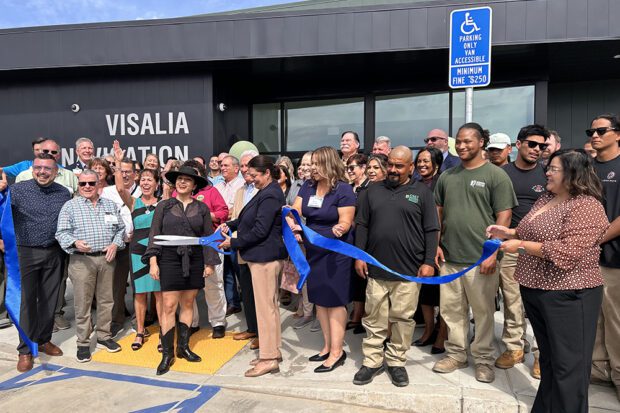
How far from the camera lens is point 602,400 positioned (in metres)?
3.27

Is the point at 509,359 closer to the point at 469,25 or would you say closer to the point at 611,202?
the point at 611,202

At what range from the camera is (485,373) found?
3578 millimetres

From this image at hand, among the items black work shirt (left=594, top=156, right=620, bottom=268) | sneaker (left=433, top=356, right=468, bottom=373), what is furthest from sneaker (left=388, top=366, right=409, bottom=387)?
black work shirt (left=594, top=156, right=620, bottom=268)

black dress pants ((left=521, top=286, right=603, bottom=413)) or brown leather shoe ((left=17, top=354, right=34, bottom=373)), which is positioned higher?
black dress pants ((left=521, top=286, right=603, bottom=413))

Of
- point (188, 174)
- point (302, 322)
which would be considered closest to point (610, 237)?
point (302, 322)

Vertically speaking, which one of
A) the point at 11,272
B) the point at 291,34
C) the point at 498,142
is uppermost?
the point at 291,34

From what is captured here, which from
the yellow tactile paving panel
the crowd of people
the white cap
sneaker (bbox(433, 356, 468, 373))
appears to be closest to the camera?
the crowd of people

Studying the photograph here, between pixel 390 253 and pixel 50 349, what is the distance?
3811 mm

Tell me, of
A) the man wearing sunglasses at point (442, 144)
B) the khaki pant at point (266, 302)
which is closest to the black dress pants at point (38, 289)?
the khaki pant at point (266, 302)

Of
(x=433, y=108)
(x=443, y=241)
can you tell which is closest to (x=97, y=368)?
(x=443, y=241)

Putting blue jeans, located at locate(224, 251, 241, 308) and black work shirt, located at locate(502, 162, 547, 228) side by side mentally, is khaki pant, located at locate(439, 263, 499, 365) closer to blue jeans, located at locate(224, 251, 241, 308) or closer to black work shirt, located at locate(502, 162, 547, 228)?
black work shirt, located at locate(502, 162, 547, 228)

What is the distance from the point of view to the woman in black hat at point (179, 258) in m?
4.08

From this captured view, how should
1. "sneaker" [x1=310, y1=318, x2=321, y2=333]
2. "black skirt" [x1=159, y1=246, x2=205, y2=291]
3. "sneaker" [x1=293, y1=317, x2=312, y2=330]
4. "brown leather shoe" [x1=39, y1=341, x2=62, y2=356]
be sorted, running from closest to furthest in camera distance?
1. "black skirt" [x1=159, y1=246, x2=205, y2=291]
2. "brown leather shoe" [x1=39, y1=341, x2=62, y2=356]
3. "sneaker" [x1=310, y1=318, x2=321, y2=333]
4. "sneaker" [x1=293, y1=317, x2=312, y2=330]

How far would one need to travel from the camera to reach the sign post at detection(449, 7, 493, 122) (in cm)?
412
